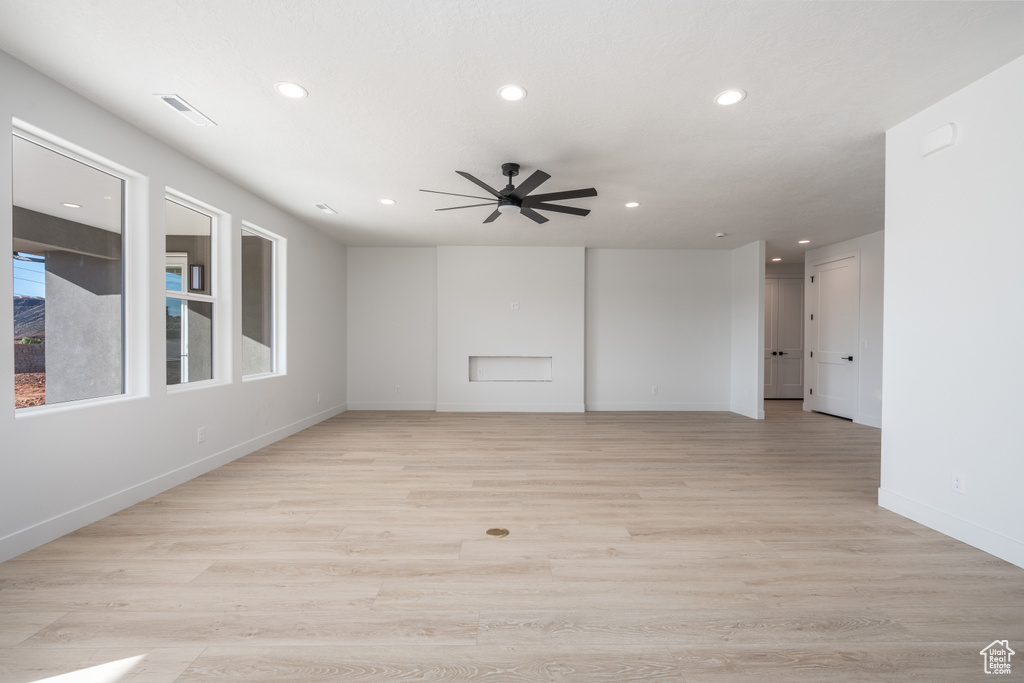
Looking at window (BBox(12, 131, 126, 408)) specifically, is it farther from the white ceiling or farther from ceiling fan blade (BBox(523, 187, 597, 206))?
ceiling fan blade (BBox(523, 187, 597, 206))

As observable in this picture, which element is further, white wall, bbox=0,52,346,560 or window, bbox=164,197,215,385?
window, bbox=164,197,215,385

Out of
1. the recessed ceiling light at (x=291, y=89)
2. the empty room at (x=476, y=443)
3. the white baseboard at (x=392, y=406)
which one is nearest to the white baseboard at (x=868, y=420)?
the empty room at (x=476, y=443)

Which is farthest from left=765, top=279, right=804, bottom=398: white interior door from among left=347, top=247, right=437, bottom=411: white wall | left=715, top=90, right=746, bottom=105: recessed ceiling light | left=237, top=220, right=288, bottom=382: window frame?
left=237, top=220, right=288, bottom=382: window frame

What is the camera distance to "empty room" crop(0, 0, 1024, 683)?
5.55ft

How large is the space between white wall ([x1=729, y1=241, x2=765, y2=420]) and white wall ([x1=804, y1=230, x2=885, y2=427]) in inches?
45.9

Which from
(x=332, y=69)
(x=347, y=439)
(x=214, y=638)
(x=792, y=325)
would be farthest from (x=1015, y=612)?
(x=792, y=325)

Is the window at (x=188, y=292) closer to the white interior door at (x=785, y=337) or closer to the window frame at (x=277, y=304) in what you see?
the window frame at (x=277, y=304)

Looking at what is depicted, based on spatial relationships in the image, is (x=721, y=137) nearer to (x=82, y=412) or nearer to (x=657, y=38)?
(x=657, y=38)

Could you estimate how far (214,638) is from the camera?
1621 millimetres

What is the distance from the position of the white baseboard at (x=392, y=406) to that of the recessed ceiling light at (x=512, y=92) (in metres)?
5.20

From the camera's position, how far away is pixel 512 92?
2.47m

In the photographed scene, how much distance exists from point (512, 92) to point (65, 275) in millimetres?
2845

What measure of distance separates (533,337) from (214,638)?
18.3ft
